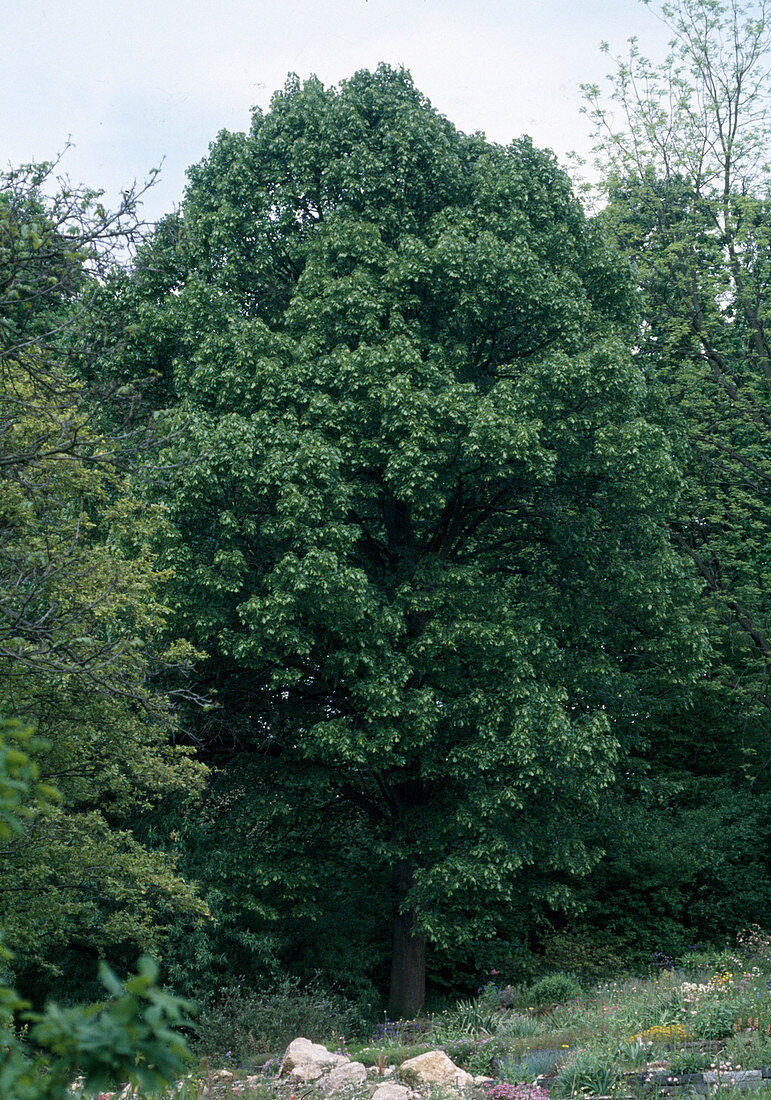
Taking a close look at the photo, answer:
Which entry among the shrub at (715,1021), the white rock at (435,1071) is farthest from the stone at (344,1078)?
the shrub at (715,1021)

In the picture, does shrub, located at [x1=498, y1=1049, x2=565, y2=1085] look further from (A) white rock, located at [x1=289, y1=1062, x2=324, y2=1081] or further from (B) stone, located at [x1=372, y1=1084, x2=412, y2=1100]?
(A) white rock, located at [x1=289, y1=1062, x2=324, y2=1081]

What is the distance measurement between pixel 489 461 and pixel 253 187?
715 centimetres

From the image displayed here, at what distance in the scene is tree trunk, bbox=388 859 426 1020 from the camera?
17.1 metres

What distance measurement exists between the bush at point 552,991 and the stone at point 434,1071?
5.39 meters

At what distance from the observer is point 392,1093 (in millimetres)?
8977

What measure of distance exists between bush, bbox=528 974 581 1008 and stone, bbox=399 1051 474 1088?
5391 mm

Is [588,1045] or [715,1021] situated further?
[715,1021]

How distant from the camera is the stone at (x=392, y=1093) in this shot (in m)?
8.89

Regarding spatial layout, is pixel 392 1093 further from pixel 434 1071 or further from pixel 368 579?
pixel 368 579

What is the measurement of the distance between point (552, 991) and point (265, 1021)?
4571mm

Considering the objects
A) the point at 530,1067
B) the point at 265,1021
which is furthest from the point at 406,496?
the point at 530,1067

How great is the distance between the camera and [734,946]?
21.0 metres

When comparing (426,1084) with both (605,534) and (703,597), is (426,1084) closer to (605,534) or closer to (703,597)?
(605,534)

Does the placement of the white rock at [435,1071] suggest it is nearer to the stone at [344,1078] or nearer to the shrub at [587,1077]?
the stone at [344,1078]
